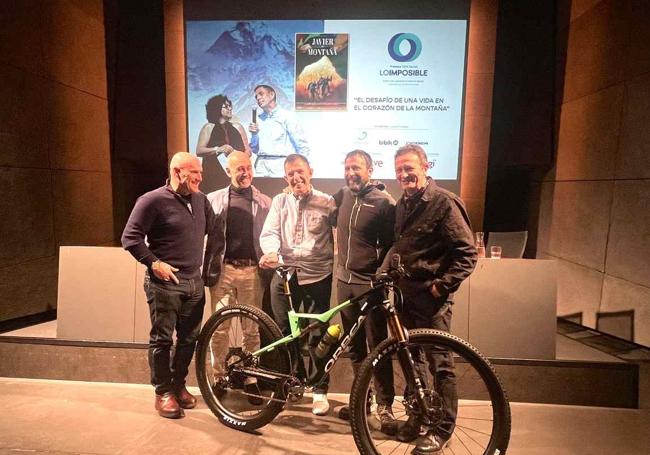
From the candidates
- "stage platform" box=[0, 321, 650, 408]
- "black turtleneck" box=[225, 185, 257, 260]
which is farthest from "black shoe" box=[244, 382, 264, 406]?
"black turtleneck" box=[225, 185, 257, 260]

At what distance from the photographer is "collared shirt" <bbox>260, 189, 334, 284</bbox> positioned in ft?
10.1

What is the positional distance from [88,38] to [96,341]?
383 centimetres

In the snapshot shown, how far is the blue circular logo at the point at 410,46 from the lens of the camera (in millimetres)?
4863

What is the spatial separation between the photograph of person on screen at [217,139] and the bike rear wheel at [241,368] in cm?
260

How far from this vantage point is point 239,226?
3.23 m

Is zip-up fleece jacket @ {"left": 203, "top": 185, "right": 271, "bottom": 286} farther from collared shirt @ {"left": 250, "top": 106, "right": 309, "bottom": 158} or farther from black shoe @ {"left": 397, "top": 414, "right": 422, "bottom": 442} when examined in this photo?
collared shirt @ {"left": 250, "top": 106, "right": 309, "bottom": 158}

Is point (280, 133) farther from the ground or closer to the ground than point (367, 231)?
farther from the ground

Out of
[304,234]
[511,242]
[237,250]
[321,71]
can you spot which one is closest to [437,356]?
[304,234]

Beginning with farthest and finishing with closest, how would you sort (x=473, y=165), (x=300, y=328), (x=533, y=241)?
1. (x=533, y=241)
2. (x=473, y=165)
3. (x=300, y=328)

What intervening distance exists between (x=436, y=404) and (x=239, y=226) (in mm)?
1905

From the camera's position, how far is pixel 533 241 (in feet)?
18.6

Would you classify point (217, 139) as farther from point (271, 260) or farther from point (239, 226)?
point (271, 260)

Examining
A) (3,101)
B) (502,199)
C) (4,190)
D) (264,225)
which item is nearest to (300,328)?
(264,225)

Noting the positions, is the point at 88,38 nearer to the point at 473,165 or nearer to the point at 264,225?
the point at 264,225
